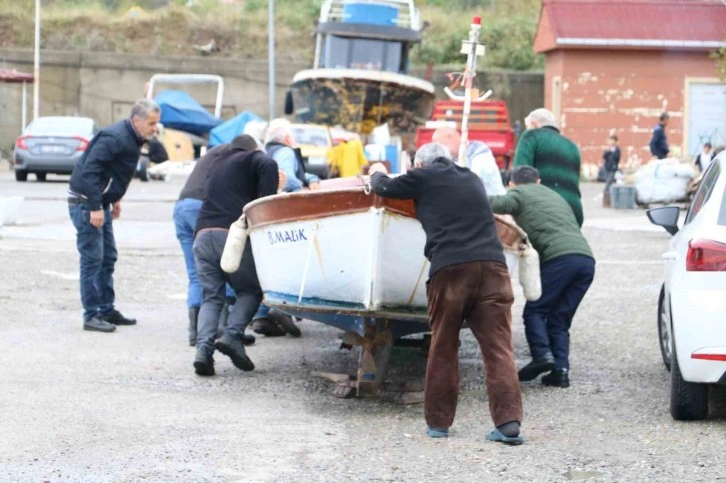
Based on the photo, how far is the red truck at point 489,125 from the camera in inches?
1366

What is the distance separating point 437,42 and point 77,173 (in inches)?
1615

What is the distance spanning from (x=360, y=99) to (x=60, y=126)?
745 cm

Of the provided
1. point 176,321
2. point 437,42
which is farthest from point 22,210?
point 437,42

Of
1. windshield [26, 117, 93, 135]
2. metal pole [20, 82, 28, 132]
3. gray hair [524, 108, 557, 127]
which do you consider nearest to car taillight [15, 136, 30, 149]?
windshield [26, 117, 93, 135]

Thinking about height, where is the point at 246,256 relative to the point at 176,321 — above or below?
above

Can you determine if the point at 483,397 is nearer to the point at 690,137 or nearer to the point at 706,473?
the point at 706,473

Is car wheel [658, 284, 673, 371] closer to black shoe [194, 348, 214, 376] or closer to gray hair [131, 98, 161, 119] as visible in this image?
black shoe [194, 348, 214, 376]

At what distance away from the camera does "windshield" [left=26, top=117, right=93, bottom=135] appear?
1278 inches

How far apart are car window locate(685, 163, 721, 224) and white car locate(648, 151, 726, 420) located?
350 mm

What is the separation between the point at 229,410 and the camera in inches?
340

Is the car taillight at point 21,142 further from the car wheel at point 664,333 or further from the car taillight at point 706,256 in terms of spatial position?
the car taillight at point 706,256

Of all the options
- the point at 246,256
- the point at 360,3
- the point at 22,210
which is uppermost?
the point at 360,3

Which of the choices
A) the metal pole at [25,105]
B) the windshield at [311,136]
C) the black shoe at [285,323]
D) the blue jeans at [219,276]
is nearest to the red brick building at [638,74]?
the windshield at [311,136]

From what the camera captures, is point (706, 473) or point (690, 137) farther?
point (690, 137)
